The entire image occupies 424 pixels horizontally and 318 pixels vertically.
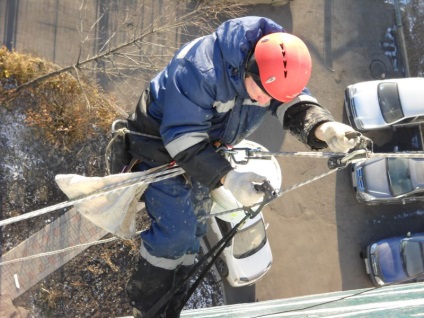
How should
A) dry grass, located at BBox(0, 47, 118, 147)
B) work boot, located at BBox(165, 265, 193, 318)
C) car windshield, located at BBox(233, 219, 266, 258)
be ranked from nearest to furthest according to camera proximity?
1. work boot, located at BBox(165, 265, 193, 318)
2. dry grass, located at BBox(0, 47, 118, 147)
3. car windshield, located at BBox(233, 219, 266, 258)

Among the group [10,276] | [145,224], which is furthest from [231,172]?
[10,276]

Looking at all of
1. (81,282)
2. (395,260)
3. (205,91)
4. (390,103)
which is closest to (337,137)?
(205,91)

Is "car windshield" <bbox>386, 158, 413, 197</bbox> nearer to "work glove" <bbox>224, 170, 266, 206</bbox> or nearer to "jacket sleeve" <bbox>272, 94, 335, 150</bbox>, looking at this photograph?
"jacket sleeve" <bbox>272, 94, 335, 150</bbox>

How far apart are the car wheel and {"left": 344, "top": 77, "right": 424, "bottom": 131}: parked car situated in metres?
3.64

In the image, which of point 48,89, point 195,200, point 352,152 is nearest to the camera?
point 352,152

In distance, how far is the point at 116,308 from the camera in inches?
280

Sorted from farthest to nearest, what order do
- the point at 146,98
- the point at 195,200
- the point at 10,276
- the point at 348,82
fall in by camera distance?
the point at 348,82 < the point at 10,276 < the point at 195,200 < the point at 146,98

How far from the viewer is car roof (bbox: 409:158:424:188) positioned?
889 cm

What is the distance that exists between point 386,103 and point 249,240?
12.2ft

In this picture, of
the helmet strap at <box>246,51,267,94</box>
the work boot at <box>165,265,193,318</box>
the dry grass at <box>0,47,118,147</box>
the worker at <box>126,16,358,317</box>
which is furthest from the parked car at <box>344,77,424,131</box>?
the helmet strap at <box>246,51,267,94</box>

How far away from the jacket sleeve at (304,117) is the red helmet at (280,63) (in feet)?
1.50

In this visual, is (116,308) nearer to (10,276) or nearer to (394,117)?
(10,276)

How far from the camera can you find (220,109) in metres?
4.00

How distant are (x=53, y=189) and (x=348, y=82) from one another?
5784 millimetres
